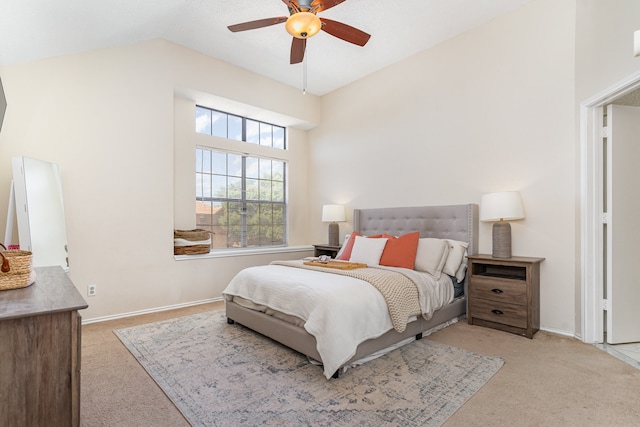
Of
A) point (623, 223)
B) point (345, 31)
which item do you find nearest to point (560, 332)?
point (623, 223)

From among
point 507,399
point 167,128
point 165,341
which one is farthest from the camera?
point 167,128

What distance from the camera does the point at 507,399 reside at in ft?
6.50

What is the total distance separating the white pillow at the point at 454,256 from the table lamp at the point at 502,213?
321 mm

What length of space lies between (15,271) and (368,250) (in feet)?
9.67

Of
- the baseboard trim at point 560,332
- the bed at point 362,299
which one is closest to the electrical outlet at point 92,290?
the bed at point 362,299

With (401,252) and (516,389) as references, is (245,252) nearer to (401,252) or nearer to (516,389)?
(401,252)

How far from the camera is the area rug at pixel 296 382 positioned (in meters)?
1.82

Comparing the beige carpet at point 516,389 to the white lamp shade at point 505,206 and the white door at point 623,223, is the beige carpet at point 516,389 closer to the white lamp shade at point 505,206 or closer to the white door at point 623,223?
the white door at point 623,223

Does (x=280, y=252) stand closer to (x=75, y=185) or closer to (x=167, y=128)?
(x=167, y=128)

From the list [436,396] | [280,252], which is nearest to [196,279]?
[280,252]

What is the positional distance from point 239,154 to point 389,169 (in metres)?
2.36

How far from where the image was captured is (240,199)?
17.2ft

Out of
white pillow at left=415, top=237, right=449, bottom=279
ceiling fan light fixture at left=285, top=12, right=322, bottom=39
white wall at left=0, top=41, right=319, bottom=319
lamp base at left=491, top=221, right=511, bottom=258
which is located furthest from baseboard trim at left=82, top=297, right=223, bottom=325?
lamp base at left=491, top=221, right=511, bottom=258

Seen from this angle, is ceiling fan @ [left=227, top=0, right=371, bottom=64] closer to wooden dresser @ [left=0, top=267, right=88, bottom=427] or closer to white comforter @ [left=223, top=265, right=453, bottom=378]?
white comforter @ [left=223, top=265, right=453, bottom=378]
